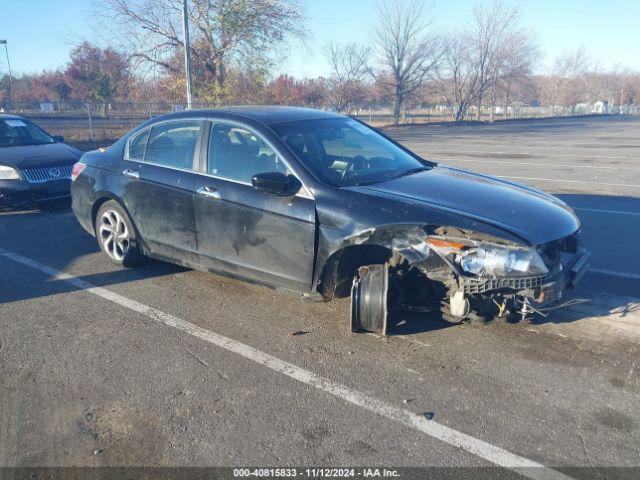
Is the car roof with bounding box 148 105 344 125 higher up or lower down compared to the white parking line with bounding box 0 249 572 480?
higher up

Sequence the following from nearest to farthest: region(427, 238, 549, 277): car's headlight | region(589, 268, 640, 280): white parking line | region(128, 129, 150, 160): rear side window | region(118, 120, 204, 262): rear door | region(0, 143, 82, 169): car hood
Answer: region(427, 238, 549, 277): car's headlight
region(118, 120, 204, 262): rear door
region(589, 268, 640, 280): white parking line
region(128, 129, 150, 160): rear side window
region(0, 143, 82, 169): car hood

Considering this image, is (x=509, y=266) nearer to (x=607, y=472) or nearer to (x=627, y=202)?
(x=607, y=472)

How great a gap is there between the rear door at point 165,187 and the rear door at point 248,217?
0.57ft

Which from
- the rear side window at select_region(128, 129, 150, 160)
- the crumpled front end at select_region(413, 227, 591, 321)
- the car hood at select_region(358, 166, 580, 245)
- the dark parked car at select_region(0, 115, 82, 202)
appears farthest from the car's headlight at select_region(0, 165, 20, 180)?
the crumpled front end at select_region(413, 227, 591, 321)

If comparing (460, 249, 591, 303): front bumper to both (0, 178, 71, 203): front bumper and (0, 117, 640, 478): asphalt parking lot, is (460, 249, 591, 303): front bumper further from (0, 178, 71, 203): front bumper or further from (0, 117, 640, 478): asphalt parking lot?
(0, 178, 71, 203): front bumper

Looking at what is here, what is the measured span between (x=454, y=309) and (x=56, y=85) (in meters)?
64.9

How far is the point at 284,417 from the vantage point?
3.11 metres

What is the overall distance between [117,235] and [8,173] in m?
3.54

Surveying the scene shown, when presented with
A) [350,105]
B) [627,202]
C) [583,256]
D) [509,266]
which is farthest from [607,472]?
[350,105]

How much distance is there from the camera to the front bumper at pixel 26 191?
7938 millimetres

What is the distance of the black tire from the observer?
5.50 meters

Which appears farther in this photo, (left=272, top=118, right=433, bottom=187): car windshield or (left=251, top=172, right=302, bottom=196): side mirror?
(left=272, top=118, right=433, bottom=187): car windshield

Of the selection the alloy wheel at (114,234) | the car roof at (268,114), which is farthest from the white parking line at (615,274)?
the alloy wheel at (114,234)

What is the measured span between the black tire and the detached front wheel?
100 inches
